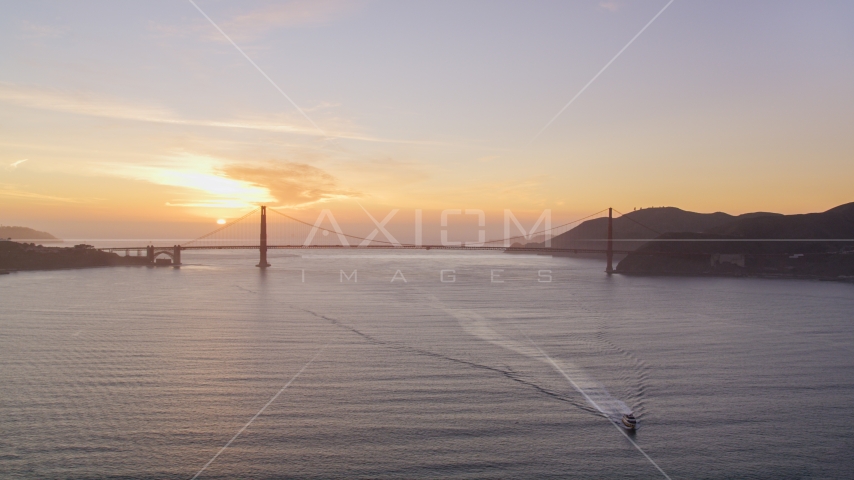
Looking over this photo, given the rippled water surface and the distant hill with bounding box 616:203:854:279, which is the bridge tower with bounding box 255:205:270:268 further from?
the rippled water surface

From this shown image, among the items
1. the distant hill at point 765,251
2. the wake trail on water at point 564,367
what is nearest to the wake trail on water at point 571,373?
the wake trail on water at point 564,367

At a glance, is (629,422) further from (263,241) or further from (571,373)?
(263,241)

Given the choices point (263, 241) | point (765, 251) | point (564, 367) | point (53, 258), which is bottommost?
point (564, 367)

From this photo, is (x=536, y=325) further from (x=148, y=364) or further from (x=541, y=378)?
(x=148, y=364)

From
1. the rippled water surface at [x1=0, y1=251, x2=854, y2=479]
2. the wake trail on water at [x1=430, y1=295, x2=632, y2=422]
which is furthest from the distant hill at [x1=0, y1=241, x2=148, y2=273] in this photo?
the wake trail on water at [x1=430, y1=295, x2=632, y2=422]

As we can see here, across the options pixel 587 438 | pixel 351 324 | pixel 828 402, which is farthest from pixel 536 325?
pixel 587 438

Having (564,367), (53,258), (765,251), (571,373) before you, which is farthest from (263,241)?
(571,373)
